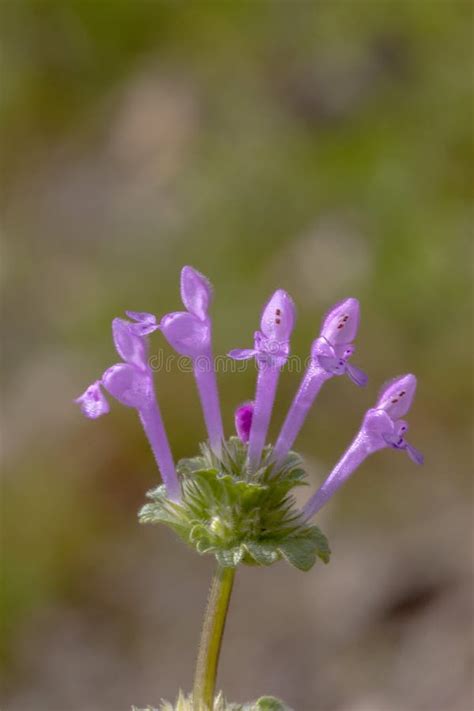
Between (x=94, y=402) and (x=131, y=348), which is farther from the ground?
(x=131, y=348)

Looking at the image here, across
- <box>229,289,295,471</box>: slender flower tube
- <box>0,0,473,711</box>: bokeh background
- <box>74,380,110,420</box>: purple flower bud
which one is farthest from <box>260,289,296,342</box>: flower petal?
<box>0,0,473,711</box>: bokeh background

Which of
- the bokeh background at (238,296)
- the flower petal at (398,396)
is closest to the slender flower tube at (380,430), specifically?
the flower petal at (398,396)

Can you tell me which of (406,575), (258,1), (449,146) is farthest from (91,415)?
(258,1)

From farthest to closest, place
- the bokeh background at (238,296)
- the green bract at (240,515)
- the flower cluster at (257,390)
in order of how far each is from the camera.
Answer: the bokeh background at (238,296) < the flower cluster at (257,390) < the green bract at (240,515)

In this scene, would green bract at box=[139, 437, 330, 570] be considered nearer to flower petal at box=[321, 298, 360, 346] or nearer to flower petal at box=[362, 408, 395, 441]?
flower petal at box=[362, 408, 395, 441]

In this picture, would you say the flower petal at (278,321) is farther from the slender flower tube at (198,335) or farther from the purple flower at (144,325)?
the purple flower at (144,325)

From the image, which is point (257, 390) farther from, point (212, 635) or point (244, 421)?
point (212, 635)


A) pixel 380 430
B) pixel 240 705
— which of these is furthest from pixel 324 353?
pixel 240 705
